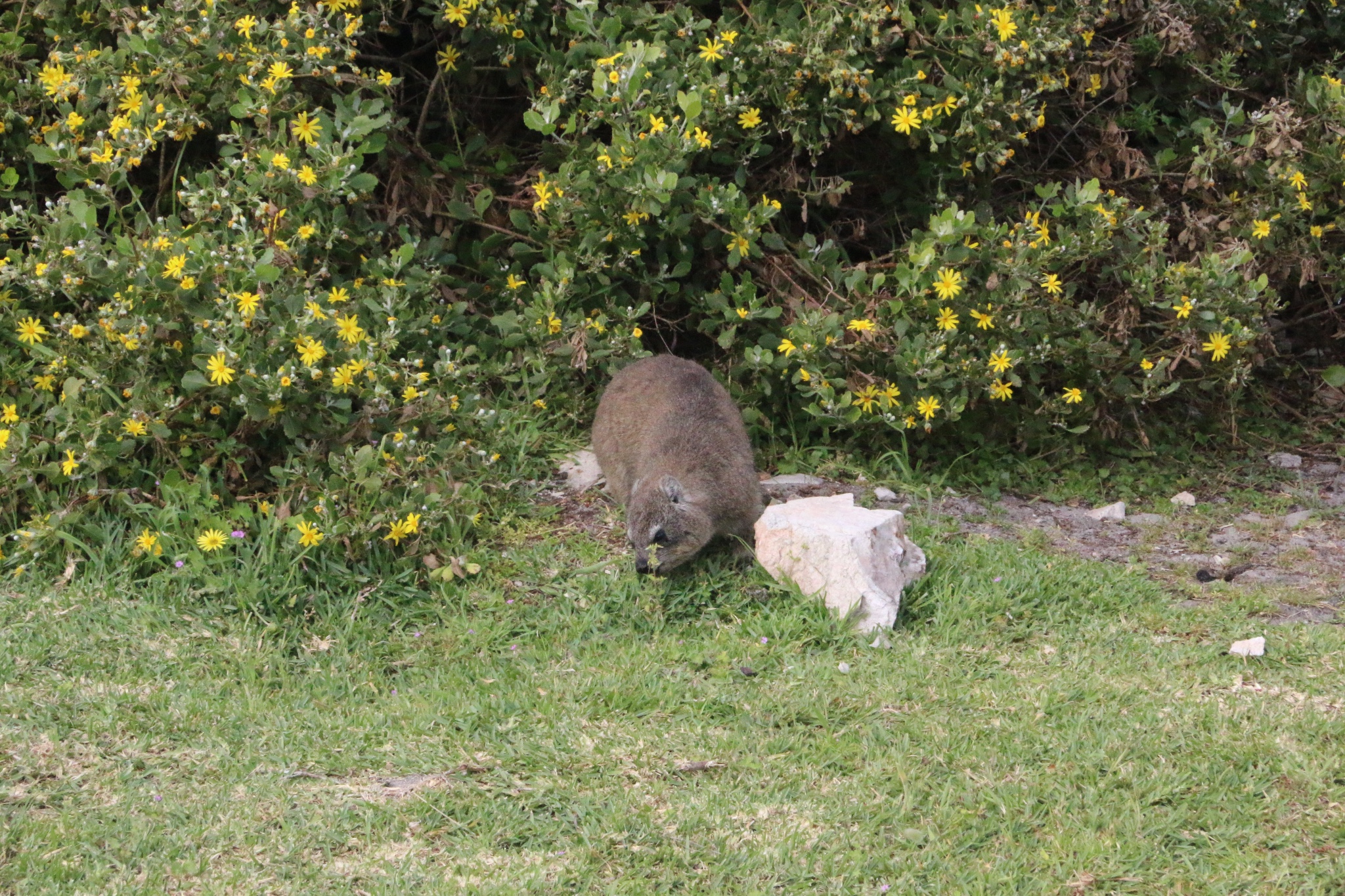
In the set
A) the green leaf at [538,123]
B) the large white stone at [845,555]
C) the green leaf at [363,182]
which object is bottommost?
the large white stone at [845,555]

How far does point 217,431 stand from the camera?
6.16 metres

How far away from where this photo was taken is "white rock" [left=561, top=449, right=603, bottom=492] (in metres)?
7.07

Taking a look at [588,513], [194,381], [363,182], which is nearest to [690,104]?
[363,182]

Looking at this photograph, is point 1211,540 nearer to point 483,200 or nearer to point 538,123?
point 538,123

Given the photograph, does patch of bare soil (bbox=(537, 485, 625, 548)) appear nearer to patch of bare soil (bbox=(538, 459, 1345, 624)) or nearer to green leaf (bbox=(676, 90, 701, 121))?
patch of bare soil (bbox=(538, 459, 1345, 624))

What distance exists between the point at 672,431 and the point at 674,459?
200 millimetres

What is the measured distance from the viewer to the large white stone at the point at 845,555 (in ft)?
18.6

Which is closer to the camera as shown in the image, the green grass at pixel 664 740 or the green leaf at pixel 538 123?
the green grass at pixel 664 740

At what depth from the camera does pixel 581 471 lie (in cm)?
718

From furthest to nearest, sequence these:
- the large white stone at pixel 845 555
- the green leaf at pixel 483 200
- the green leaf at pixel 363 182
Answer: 1. the green leaf at pixel 483 200
2. the green leaf at pixel 363 182
3. the large white stone at pixel 845 555

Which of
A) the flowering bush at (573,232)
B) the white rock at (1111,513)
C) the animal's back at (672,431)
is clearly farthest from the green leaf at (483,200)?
the white rock at (1111,513)

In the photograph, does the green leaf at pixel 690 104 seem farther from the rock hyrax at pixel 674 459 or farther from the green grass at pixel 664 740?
the green grass at pixel 664 740

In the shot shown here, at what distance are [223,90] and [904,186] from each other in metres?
3.74

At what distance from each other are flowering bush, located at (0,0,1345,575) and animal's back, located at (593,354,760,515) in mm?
391
